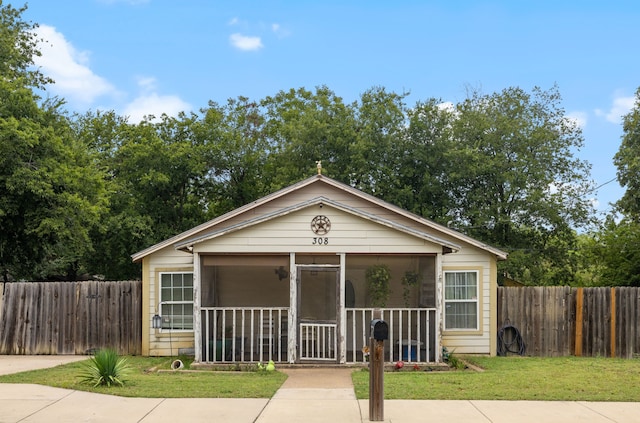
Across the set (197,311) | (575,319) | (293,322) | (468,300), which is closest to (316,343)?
(293,322)

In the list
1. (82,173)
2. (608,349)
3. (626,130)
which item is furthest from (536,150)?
(82,173)

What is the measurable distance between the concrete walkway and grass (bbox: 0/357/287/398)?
0.32 metres

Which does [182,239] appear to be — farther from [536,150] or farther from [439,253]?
[536,150]

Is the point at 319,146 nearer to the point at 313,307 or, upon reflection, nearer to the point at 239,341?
the point at 313,307


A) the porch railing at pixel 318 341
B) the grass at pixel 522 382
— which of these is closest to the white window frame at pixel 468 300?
the grass at pixel 522 382

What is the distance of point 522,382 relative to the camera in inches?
422

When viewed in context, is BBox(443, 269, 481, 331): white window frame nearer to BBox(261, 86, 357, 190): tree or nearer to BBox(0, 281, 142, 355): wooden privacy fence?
BBox(0, 281, 142, 355): wooden privacy fence

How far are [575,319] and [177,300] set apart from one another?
9531 mm

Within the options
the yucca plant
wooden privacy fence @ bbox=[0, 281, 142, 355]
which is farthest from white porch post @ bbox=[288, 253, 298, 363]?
wooden privacy fence @ bbox=[0, 281, 142, 355]

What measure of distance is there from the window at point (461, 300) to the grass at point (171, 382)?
5.33 m

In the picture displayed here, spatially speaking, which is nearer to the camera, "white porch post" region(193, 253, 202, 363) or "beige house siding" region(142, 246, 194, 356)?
"white porch post" region(193, 253, 202, 363)

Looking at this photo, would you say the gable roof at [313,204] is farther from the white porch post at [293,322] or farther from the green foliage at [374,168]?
the green foliage at [374,168]

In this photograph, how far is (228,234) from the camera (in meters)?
13.5

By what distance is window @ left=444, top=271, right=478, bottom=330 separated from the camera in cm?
1578
